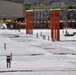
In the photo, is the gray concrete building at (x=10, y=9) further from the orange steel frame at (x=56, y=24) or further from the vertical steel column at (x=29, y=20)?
the orange steel frame at (x=56, y=24)

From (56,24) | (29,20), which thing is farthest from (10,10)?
(56,24)

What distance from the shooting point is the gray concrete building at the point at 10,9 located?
101125 millimetres

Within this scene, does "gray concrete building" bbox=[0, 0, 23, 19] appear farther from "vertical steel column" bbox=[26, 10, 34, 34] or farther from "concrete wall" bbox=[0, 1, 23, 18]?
"vertical steel column" bbox=[26, 10, 34, 34]

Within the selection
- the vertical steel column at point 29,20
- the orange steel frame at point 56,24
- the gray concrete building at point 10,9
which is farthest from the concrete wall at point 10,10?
the orange steel frame at point 56,24

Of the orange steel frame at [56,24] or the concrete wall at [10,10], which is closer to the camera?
the orange steel frame at [56,24]

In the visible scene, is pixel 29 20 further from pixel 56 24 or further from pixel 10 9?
pixel 10 9

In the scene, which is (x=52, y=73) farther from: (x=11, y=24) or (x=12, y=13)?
(x=12, y=13)

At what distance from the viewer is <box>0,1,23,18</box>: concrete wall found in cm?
10112

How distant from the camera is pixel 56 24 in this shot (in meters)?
40.6

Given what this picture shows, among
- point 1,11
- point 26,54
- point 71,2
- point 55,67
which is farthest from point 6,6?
Answer: point 55,67

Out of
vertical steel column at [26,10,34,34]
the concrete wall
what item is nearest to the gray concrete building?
the concrete wall

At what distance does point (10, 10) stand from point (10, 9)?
28 cm

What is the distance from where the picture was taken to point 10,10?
338 ft

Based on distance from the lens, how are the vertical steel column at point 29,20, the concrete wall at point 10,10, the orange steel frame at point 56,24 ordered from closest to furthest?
1. the orange steel frame at point 56,24
2. the vertical steel column at point 29,20
3. the concrete wall at point 10,10
